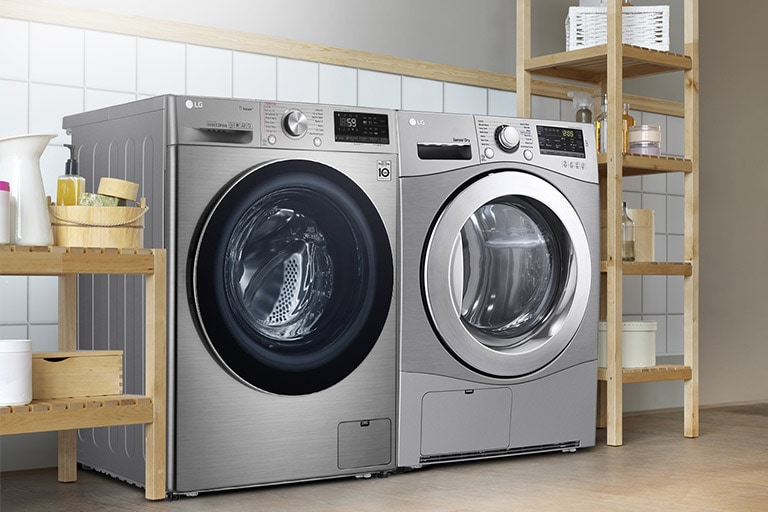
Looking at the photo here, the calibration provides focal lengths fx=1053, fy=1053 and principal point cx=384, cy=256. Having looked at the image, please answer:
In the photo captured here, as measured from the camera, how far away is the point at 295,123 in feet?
8.43

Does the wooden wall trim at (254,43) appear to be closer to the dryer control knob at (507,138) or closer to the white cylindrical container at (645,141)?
the white cylindrical container at (645,141)

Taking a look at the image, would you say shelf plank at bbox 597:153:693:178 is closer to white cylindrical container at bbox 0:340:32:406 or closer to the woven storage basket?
the woven storage basket

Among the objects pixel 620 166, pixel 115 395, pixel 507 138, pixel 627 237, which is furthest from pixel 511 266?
pixel 115 395

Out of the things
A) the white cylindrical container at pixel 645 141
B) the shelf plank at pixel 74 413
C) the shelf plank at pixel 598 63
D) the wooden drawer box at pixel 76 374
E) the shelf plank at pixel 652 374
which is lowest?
the shelf plank at pixel 652 374

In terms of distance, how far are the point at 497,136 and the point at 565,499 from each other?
104 cm

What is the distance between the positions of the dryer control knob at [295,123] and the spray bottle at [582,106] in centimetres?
128

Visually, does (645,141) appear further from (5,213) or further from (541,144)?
(5,213)

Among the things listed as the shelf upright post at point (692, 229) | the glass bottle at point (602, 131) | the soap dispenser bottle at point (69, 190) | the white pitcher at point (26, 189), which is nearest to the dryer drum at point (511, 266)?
the glass bottle at point (602, 131)

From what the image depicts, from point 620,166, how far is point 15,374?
6.37 ft

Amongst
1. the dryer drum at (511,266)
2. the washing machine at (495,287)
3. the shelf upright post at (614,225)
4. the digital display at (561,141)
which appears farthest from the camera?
the shelf upright post at (614,225)

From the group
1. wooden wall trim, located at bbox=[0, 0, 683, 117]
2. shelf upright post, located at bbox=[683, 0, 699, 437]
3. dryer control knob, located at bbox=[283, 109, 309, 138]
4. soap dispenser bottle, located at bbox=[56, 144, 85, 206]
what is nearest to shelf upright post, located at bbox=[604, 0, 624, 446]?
shelf upright post, located at bbox=[683, 0, 699, 437]

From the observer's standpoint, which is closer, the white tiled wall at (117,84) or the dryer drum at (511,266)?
the white tiled wall at (117,84)

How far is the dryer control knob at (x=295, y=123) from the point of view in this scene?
256cm

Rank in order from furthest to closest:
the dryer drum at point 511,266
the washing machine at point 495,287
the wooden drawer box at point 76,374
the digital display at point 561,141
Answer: the digital display at point 561,141, the dryer drum at point 511,266, the washing machine at point 495,287, the wooden drawer box at point 76,374
